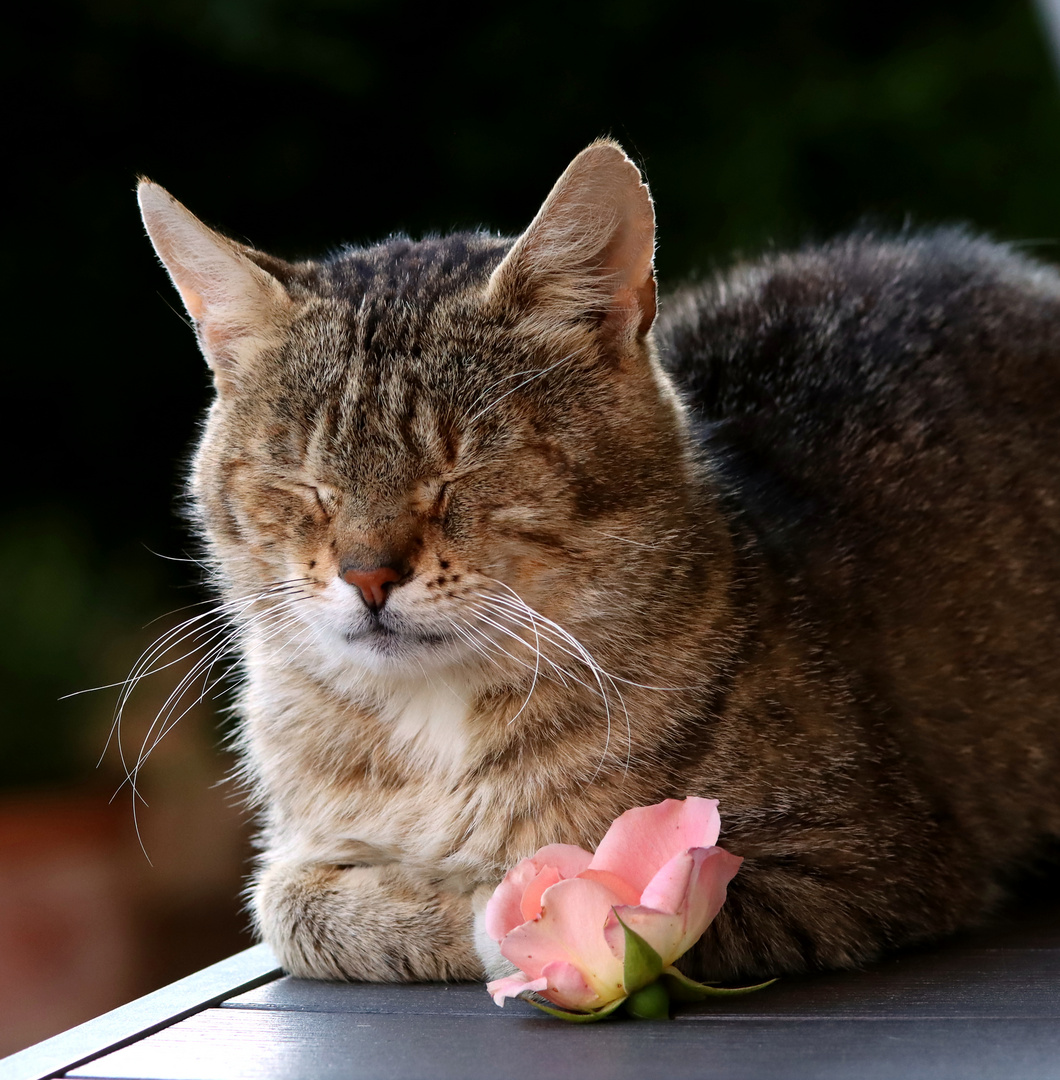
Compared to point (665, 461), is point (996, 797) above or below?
below

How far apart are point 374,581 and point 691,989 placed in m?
0.57

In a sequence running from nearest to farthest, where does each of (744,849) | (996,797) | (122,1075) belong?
(122,1075)
(744,849)
(996,797)

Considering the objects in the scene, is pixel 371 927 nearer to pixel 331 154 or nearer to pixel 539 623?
pixel 539 623

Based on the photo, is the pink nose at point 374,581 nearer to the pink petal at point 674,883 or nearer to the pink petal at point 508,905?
the pink petal at point 508,905

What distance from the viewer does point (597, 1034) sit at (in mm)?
1342

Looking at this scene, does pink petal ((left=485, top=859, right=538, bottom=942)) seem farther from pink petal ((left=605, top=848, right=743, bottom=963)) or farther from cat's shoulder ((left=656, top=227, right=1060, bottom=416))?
cat's shoulder ((left=656, top=227, right=1060, bottom=416))

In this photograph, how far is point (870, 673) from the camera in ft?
6.42

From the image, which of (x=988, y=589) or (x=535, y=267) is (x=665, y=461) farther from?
(x=988, y=589)

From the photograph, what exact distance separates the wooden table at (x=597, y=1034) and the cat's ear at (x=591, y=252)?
0.86m

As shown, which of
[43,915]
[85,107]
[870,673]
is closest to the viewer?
[870,673]

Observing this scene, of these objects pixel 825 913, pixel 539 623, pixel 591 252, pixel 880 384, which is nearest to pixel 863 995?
pixel 825 913

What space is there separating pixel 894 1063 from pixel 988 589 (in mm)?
1127

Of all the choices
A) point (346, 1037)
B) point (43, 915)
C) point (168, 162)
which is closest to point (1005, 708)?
point (346, 1037)

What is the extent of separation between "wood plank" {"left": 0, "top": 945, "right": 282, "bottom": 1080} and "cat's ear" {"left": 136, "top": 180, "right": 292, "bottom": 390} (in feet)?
2.61
